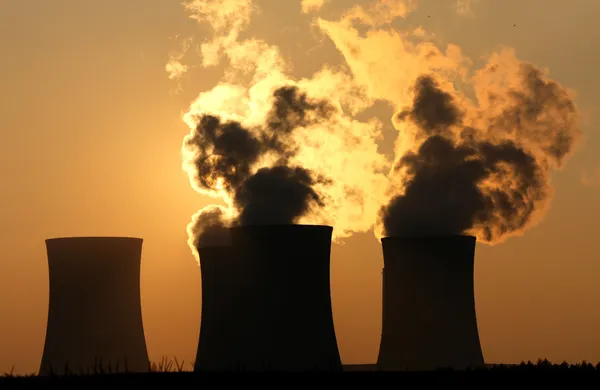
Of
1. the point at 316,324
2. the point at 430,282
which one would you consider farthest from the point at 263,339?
the point at 430,282

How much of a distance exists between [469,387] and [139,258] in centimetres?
843

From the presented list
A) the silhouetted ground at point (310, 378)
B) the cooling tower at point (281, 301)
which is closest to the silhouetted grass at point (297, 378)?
the silhouetted ground at point (310, 378)

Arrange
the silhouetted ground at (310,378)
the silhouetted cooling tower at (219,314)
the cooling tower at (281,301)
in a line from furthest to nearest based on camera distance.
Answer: the silhouetted cooling tower at (219,314), the cooling tower at (281,301), the silhouetted ground at (310,378)

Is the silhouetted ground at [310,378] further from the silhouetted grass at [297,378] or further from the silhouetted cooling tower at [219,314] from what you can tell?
the silhouetted cooling tower at [219,314]

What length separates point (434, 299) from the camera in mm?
21016

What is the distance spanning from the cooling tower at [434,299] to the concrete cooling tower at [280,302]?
2189 millimetres

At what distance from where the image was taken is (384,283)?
71.6ft

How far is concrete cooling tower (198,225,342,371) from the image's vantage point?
1903cm

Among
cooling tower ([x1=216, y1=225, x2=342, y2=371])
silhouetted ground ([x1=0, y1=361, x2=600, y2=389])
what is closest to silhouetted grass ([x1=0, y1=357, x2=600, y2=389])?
silhouetted ground ([x1=0, y1=361, x2=600, y2=389])

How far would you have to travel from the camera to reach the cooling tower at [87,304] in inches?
813

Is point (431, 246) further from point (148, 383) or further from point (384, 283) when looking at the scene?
point (148, 383)

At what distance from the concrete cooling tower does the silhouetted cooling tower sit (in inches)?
0.9

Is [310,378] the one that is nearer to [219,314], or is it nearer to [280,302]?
[280,302]

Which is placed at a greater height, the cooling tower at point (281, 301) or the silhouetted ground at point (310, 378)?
the cooling tower at point (281, 301)
